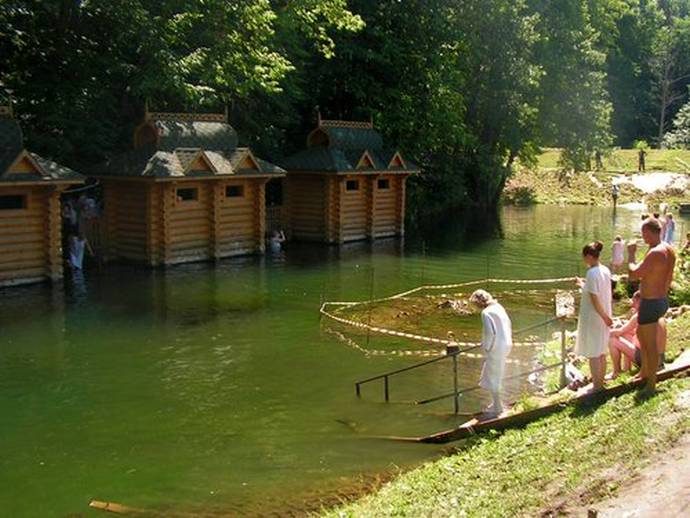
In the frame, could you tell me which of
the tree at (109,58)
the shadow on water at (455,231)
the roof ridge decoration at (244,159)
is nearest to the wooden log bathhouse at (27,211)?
the tree at (109,58)

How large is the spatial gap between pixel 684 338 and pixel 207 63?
65.0ft

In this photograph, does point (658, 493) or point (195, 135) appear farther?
point (195, 135)

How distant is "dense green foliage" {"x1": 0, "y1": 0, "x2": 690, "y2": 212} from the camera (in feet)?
95.8

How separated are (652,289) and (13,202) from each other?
746 inches

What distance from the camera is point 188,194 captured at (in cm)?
2989

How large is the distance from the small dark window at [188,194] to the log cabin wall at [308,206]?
266 inches

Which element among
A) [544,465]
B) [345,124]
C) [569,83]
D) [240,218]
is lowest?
[544,465]

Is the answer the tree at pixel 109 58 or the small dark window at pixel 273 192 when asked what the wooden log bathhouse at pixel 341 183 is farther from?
the tree at pixel 109 58

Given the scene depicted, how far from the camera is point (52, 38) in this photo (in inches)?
1178

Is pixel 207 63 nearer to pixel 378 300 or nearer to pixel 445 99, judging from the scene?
pixel 378 300

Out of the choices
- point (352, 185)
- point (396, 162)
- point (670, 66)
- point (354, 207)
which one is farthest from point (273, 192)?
point (670, 66)

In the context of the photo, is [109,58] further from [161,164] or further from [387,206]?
[387,206]

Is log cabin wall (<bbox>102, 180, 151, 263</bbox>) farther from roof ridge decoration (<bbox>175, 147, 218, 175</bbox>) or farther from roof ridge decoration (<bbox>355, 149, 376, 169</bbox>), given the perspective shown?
roof ridge decoration (<bbox>355, 149, 376, 169</bbox>)

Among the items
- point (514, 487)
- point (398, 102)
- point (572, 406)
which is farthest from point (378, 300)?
point (398, 102)
